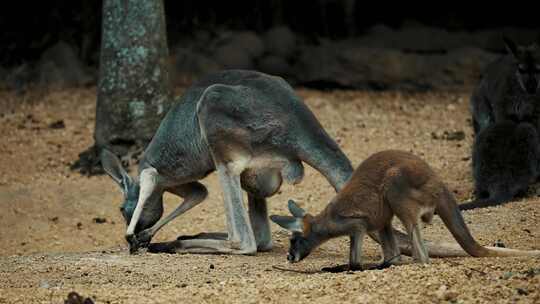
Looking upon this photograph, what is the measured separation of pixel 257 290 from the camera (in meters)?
5.41

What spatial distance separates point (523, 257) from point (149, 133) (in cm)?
519

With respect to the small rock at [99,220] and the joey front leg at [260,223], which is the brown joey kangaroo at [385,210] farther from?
the small rock at [99,220]

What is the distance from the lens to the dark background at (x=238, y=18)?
1427 centimetres

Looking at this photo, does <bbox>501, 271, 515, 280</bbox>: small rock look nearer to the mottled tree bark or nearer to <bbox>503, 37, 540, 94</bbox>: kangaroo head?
<bbox>503, 37, 540, 94</bbox>: kangaroo head

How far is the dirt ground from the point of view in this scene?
5328 mm

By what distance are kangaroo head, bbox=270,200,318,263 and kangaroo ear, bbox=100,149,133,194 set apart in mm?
2062

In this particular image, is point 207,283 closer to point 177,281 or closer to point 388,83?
point 177,281

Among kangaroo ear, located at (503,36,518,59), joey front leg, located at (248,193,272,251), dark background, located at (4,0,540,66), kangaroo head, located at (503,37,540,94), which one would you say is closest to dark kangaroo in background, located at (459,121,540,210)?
kangaroo head, located at (503,37,540,94)

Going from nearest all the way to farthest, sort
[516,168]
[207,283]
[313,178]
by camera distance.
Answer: [207,283] < [516,168] < [313,178]

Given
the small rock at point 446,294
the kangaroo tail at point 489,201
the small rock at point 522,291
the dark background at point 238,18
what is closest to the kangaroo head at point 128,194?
the kangaroo tail at point 489,201

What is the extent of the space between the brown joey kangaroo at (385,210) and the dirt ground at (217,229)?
229mm

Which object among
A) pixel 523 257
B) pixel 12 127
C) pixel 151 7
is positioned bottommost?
pixel 12 127

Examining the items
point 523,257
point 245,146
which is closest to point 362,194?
point 523,257

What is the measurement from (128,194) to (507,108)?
11.6 ft
